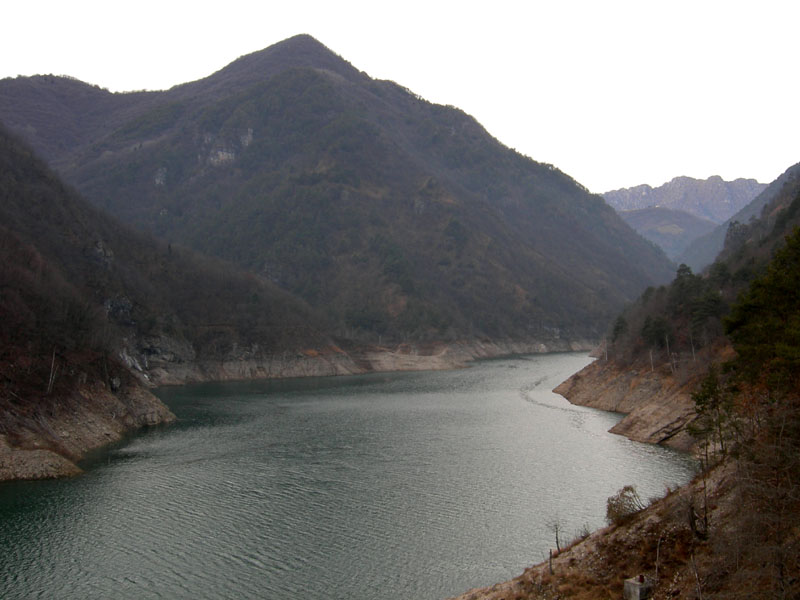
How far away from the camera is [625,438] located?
65938 millimetres

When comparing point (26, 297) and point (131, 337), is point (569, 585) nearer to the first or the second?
point (26, 297)

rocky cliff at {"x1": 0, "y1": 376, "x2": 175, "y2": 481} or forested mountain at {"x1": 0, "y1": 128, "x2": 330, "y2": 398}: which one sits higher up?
forested mountain at {"x1": 0, "y1": 128, "x2": 330, "y2": 398}

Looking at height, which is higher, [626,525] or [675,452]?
[626,525]

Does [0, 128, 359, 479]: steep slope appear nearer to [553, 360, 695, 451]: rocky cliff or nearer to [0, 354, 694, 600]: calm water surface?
[0, 354, 694, 600]: calm water surface

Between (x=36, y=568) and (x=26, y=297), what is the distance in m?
42.7

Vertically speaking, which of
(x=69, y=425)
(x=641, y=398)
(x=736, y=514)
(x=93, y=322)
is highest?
(x=93, y=322)

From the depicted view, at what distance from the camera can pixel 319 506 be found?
45.0 m

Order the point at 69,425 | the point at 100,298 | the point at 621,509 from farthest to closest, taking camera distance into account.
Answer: the point at 100,298
the point at 69,425
the point at 621,509

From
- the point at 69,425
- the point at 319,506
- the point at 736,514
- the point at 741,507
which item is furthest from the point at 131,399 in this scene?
the point at 741,507

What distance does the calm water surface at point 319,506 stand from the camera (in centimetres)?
3266

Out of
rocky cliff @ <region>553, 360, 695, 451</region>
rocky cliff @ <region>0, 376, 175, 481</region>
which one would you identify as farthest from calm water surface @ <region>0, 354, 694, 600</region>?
rocky cliff @ <region>553, 360, 695, 451</region>

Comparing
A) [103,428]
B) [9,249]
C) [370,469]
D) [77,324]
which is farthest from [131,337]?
[370,469]

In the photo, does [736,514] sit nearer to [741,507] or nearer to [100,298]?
[741,507]

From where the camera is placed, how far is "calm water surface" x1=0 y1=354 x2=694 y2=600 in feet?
107
